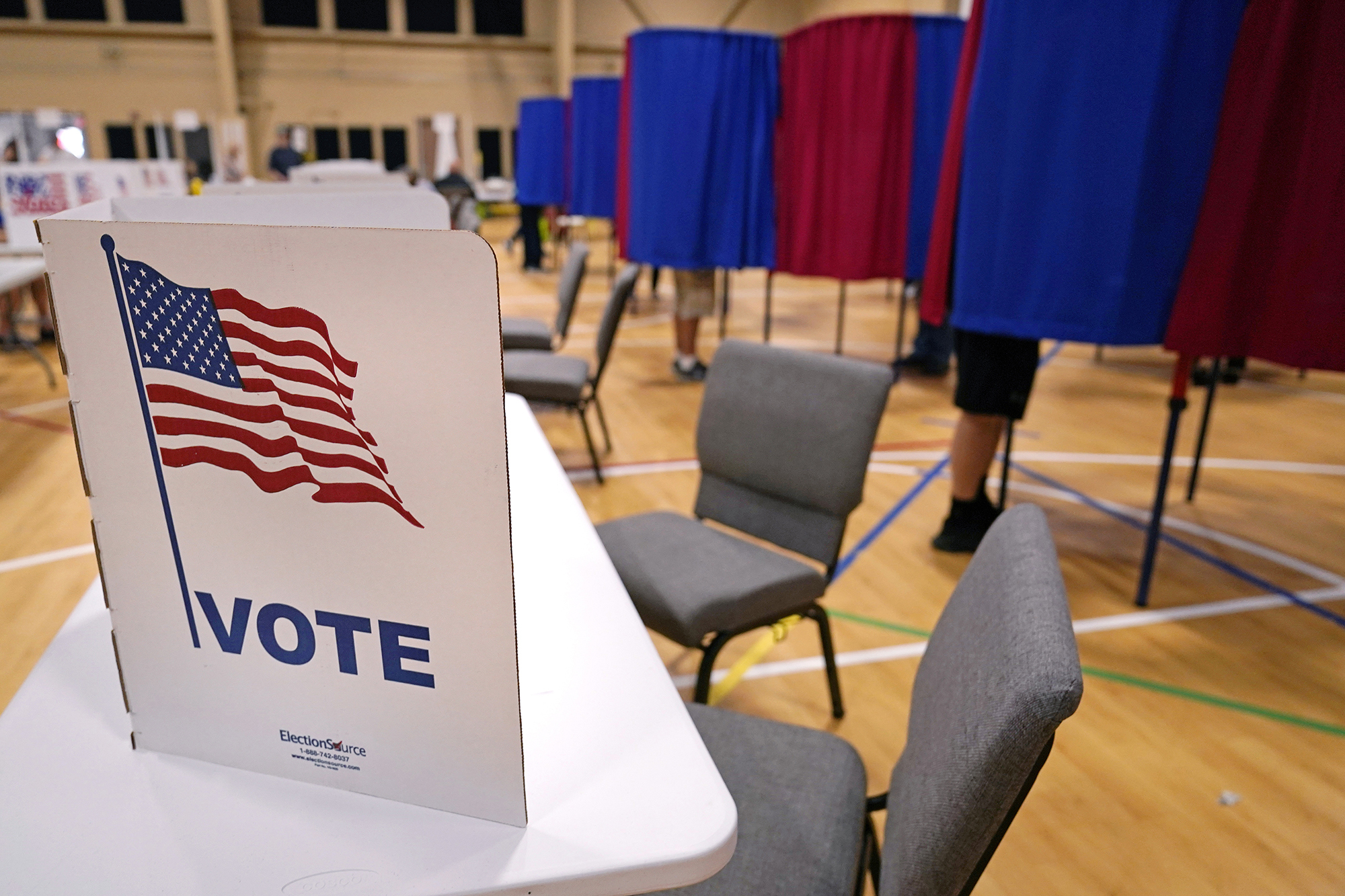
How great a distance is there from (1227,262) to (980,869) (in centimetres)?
192

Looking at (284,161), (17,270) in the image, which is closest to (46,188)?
(17,270)

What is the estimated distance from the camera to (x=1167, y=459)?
96.6 inches

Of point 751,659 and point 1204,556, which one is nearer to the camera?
point 751,659

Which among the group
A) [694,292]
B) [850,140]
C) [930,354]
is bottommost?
[930,354]

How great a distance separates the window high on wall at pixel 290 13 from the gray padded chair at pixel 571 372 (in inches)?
535

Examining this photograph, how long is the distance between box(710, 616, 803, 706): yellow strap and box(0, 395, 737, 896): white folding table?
3.03 ft

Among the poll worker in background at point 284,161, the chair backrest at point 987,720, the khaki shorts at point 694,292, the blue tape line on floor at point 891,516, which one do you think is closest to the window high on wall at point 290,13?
the poll worker in background at point 284,161

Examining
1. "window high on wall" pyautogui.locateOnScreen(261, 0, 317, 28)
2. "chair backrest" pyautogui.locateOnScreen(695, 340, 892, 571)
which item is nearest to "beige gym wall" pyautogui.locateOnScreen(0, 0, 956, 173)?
"window high on wall" pyautogui.locateOnScreen(261, 0, 317, 28)

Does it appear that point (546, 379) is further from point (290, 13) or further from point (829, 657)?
point (290, 13)

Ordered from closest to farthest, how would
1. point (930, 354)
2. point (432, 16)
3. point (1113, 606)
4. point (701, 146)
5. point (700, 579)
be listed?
point (700, 579) → point (1113, 606) → point (701, 146) → point (930, 354) → point (432, 16)

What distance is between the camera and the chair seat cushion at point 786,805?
1047 millimetres

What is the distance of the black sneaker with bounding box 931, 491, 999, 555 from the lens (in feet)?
9.57

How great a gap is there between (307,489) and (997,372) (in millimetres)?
2337

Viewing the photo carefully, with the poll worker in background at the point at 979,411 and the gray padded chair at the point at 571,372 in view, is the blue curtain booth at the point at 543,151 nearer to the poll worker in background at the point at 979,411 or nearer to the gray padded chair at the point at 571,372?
the gray padded chair at the point at 571,372
